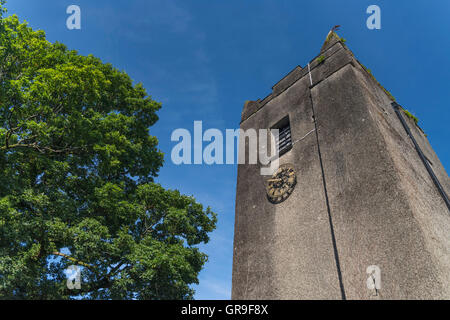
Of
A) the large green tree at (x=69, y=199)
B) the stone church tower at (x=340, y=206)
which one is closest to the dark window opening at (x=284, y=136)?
the stone church tower at (x=340, y=206)

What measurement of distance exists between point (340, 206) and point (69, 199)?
26.6 feet

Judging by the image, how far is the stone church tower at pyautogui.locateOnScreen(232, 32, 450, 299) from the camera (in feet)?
17.7

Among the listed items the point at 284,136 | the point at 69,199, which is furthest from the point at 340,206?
the point at 69,199


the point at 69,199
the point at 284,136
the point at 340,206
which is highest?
the point at 284,136

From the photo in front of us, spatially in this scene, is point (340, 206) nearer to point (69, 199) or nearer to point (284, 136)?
point (284, 136)

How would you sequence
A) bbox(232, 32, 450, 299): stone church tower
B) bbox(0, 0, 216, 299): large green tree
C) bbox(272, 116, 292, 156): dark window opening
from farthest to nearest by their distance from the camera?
bbox(272, 116, 292, 156): dark window opening < bbox(0, 0, 216, 299): large green tree < bbox(232, 32, 450, 299): stone church tower

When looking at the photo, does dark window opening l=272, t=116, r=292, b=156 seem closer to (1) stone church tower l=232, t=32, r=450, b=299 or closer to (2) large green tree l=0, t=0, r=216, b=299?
(1) stone church tower l=232, t=32, r=450, b=299

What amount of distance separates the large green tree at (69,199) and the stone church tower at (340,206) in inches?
115

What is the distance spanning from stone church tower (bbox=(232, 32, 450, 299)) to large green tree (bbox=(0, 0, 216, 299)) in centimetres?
291

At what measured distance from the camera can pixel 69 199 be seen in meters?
8.37

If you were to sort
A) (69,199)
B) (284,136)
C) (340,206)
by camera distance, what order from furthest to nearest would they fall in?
(284,136)
(69,199)
(340,206)

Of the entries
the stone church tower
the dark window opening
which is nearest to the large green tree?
the stone church tower

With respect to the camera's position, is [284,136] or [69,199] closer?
[69,199]

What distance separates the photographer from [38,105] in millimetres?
8555
